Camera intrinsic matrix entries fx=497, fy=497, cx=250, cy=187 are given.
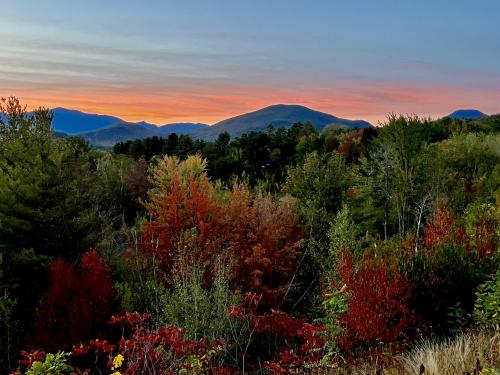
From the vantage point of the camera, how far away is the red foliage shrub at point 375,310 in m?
12.0

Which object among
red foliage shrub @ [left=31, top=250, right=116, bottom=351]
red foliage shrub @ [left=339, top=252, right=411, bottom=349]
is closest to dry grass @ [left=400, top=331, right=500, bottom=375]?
red foliage shrub @ [left=339, top=252, right=411, bottom=349]

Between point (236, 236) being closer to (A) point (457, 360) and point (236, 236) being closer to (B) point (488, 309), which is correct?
(B) point (488, 309)

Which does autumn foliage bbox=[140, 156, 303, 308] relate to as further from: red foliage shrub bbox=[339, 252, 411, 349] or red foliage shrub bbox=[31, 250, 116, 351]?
red foliage shrub bbox=[339, 252, 411, 349]

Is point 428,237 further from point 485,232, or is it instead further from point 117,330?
point 117,330

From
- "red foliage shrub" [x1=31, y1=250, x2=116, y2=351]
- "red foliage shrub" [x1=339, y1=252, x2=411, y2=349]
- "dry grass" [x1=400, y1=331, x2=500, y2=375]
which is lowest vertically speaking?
"red foliage shrub" [x1=31, y1=250, x2=116, y2=351]

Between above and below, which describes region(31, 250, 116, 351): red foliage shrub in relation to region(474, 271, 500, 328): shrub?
below

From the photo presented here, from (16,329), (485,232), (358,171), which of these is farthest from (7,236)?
(358,171)

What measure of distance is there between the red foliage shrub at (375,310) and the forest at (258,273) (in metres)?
0.04

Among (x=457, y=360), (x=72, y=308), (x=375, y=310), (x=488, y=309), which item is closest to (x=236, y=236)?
(x=72, y=308)

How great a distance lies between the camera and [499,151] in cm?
4625

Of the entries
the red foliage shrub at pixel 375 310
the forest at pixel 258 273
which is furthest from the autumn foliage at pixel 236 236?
the red foliage shrub at pixel 375 310

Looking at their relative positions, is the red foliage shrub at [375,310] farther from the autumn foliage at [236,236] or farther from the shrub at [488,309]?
the autumn foliage at [236,236]

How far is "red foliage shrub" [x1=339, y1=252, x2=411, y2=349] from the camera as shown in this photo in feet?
39.3

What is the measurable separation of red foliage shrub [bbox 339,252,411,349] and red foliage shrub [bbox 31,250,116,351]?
913 cm
